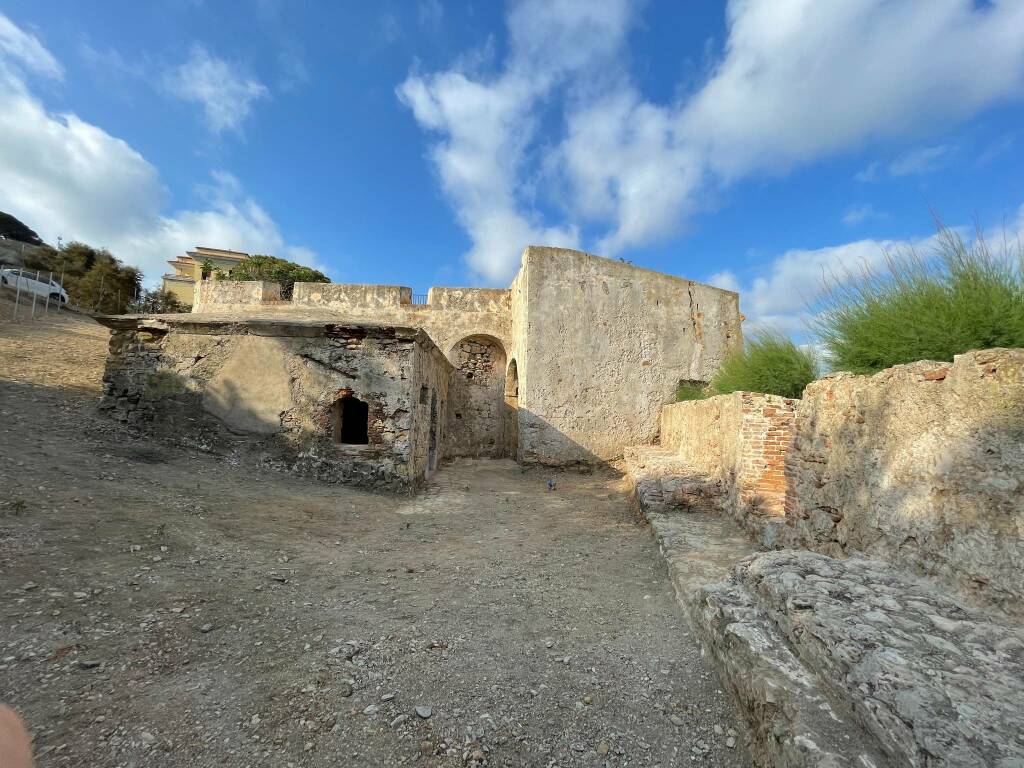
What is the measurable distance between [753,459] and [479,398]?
354 inches

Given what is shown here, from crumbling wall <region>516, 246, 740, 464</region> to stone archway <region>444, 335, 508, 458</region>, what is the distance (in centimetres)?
194

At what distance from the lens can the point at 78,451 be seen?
17.5ft

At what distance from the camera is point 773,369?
19.2 feet

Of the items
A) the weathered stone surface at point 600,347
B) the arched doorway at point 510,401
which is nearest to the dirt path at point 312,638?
the weathered stone surface at point 600,347

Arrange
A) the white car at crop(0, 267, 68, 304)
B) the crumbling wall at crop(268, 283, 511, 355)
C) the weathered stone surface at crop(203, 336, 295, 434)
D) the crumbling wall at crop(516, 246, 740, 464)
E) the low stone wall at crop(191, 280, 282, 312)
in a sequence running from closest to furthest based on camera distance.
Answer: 1. the weathered stone surface at crop(203, 336, 295, 434)
2. the crumbling wall at crop(516, 246, 740, 464)
3. the crumbling wall at crop(268, 283, 511, 355)
4. the low stone wall at crop(191, 280, 282, 312)
5. the white car at crop(0, 267, 68, 304)

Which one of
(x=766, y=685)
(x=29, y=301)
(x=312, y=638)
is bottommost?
(x=312, y=638)

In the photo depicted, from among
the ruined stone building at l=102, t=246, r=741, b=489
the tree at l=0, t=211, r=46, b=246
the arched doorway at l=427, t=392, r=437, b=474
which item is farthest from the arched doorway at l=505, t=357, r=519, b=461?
the tree at l=0, t=211, r=46, b=246

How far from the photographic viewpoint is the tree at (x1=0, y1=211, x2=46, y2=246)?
112ft

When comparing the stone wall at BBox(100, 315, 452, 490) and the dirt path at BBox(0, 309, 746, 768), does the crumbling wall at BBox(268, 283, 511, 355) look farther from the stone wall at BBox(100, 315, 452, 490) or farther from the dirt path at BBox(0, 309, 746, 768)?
the dirt path at BBox(0, 309, 746, 768)

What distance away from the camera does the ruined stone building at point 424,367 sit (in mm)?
7055

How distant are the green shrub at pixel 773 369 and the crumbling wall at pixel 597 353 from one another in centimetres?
397

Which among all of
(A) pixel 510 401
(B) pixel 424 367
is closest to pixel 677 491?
(B) pixel 424 367

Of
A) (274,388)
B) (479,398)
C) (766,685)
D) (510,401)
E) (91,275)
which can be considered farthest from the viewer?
(91,275)

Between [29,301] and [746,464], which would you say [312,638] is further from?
[29,301]
